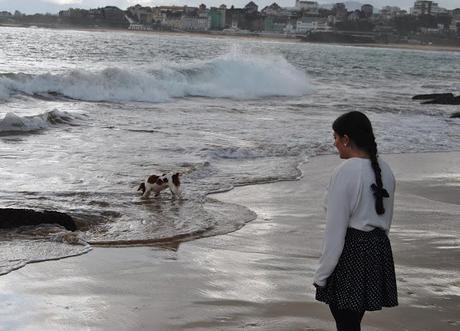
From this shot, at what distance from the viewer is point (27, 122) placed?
53.4 feet

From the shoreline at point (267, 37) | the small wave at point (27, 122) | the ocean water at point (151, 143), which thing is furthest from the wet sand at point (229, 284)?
the shoreline at point (267, 37)

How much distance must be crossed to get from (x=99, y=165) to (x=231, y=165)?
2.31 m

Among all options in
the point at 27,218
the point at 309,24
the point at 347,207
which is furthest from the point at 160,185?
the point at 309,24

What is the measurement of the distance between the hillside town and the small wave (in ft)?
492

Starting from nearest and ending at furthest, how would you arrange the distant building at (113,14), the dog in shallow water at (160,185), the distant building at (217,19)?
1. the dog in shallow water at (160,185)
2. the distant building at (113,14)
3. the distant building at (217,19)

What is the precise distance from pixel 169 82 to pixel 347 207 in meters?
27.6

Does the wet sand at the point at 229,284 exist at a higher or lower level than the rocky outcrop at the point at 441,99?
higher

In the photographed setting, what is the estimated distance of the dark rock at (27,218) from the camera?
7.41m

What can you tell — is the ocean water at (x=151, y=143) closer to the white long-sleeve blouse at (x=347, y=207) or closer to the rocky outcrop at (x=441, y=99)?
the rocky outcrop at (x=441, y=99)

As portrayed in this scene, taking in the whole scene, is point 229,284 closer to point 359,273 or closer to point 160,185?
point 359,273

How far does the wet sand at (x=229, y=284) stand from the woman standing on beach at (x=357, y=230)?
1.34m

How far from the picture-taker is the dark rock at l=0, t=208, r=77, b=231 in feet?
24.3

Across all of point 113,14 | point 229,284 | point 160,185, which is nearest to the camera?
point 229,284

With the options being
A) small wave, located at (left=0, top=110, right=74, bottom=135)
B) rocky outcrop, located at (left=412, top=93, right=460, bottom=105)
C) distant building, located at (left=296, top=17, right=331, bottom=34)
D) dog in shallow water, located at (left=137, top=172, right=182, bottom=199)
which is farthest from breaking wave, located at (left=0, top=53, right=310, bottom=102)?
distant building, located at (left=296, top=17, right=331, bottom=34)
